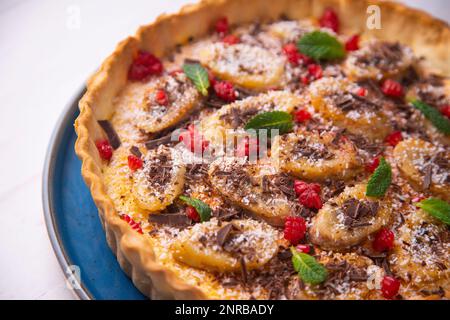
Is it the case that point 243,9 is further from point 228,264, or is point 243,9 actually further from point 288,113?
point 228,264

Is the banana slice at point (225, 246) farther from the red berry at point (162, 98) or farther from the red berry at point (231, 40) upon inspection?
the red berry at point (231, 40)

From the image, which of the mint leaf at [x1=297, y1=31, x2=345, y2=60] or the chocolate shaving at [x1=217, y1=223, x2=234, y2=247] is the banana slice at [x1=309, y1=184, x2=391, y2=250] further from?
the mint leaf at [x1=297, y1=31, x2=345, y2=60]

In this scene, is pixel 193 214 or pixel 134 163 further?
pixel 134 163

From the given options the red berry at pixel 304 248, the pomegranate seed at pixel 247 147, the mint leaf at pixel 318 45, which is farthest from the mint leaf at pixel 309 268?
the mint leaf at pixel 318 45

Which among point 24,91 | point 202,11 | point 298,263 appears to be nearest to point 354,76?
point 202,11

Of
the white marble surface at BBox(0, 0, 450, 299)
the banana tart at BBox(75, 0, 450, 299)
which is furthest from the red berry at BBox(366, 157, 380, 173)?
the white marble surface at BBox(0, 0, 450, 299)

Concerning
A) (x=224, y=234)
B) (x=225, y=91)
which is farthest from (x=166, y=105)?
(x=224, y=234)

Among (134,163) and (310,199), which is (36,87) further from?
(310,199)
